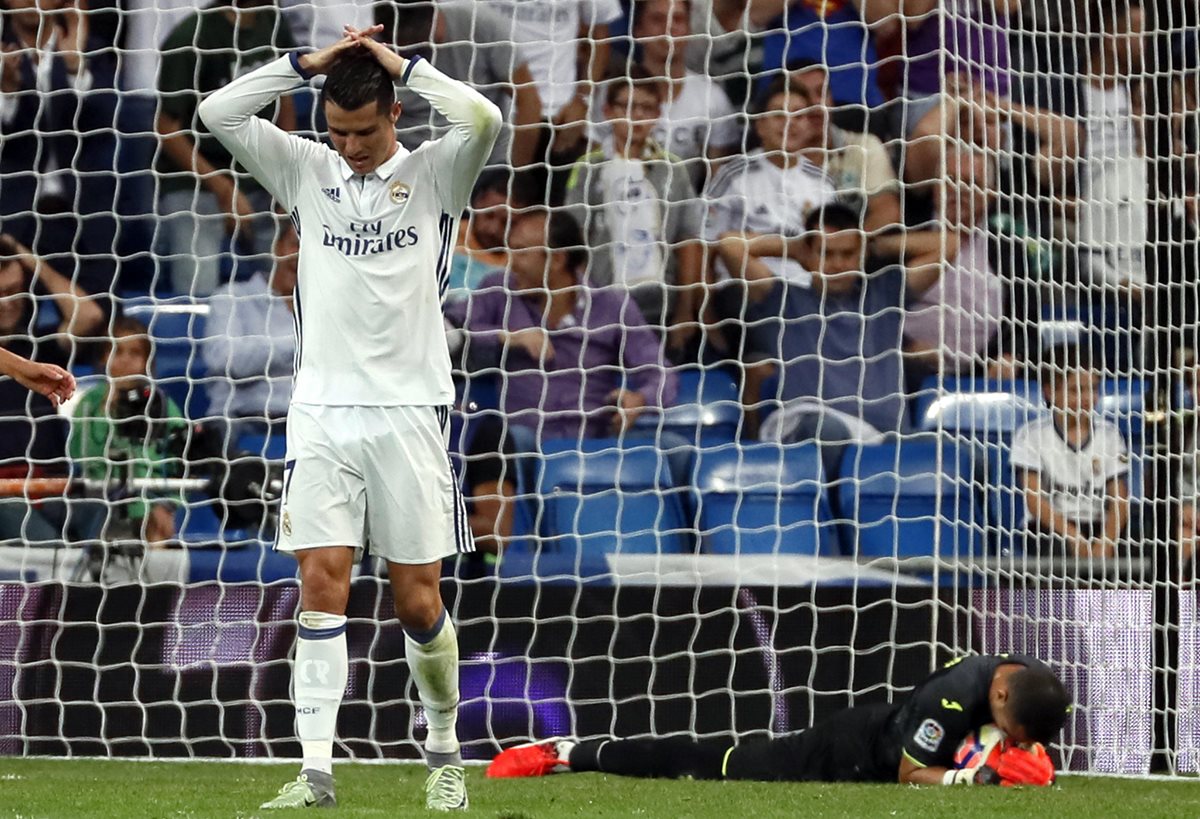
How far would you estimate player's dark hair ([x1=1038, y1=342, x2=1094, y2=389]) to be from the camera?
6.67 m

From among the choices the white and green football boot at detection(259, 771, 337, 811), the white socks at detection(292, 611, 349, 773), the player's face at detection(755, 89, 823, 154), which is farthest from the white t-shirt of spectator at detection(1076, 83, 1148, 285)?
the white and green football boot at detection(259, 771, 337, 811)

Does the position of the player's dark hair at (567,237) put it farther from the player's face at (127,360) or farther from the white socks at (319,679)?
the white socks at (319,679)

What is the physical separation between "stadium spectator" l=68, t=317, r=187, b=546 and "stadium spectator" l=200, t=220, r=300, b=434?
0.78 ft

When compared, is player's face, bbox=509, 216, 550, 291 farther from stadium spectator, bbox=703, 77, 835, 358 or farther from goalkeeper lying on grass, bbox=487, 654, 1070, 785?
goalkeeper lying on grass, bbox=487, 654, 1070, 785

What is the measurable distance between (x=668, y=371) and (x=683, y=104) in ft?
3.94

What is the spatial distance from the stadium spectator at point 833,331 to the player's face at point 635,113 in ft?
2.09

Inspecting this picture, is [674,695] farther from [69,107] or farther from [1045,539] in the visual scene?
[69,107]

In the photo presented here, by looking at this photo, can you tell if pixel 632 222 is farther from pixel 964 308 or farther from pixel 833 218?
pixel 964 308

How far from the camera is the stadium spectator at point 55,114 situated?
7.60 meters

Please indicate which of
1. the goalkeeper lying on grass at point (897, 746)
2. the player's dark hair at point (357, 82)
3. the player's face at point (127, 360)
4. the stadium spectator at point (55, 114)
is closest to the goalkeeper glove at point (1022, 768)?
the goalkeeper lying on grass at point (897, 746)

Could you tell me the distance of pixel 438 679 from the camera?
4457 mm

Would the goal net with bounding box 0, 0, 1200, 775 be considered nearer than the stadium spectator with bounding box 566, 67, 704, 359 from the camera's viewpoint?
Yes

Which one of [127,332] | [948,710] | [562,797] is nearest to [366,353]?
[562,797]

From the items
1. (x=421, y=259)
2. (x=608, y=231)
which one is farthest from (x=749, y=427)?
(x=421, y=259)
